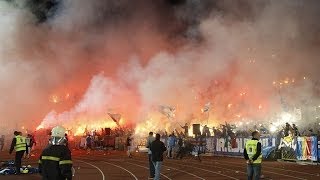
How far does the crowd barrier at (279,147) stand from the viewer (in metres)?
20.0

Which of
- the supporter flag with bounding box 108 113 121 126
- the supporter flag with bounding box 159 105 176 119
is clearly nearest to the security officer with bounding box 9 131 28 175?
the supporter flag with bounding box 159 105 176 119

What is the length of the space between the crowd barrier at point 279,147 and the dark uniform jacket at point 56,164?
16242 millimetres

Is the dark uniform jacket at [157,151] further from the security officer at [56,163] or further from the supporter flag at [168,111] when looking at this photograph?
the supporter flag at [168,111]

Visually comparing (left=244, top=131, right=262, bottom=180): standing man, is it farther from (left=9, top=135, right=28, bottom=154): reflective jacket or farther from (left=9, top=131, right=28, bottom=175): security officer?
(left=9, top=135, right=28, bottom=154): reflective jacket

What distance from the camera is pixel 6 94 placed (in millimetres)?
34406

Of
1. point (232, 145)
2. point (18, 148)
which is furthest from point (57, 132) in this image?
point (232, 145)

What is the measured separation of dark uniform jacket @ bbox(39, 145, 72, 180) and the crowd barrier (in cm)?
1624

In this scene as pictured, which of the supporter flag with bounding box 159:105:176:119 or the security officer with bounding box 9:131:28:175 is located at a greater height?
the supporter flag with bounding box 159:105:176:119

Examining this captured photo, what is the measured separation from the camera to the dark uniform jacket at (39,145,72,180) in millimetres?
5941

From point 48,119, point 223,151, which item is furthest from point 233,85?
point 223,151

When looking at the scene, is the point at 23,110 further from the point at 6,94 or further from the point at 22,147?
the point at 22,147

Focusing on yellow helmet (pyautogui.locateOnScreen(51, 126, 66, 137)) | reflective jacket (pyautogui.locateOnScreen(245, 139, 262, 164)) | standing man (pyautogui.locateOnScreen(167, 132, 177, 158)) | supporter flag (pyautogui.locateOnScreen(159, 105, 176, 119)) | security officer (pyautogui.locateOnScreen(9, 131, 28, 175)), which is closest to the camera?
yellow helmet (pyautogui.locateOnScreen(51, 126, 66, 137))

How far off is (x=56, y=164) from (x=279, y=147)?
61.9ft

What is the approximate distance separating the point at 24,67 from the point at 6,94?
335cm
